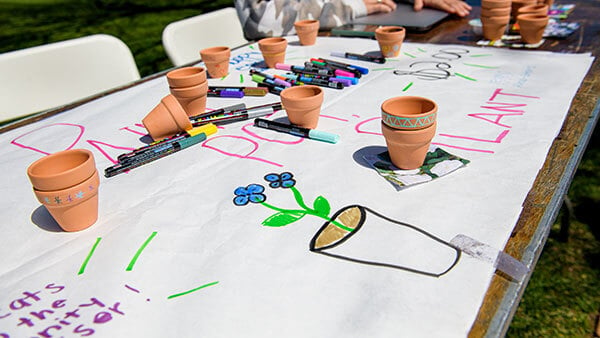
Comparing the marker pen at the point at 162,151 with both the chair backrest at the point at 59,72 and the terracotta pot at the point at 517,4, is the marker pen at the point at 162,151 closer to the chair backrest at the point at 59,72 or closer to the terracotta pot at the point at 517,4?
the chair backrest at the point at 59,72

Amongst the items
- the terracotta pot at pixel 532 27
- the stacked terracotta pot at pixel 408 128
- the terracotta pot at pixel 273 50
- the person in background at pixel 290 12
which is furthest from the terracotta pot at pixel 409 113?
the person in background at pixel 290 12

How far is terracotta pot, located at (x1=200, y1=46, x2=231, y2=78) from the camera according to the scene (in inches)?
41.3

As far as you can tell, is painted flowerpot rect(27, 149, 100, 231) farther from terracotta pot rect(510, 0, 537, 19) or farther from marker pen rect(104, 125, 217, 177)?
terracotta pot rect(510, 0, 537, 19)

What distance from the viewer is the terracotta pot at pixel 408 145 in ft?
1.89

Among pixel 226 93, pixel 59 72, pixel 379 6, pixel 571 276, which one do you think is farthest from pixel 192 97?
pixel 571 276

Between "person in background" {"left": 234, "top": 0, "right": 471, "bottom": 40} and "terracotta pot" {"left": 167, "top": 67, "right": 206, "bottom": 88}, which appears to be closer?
"terracotta pot" {"left": 167, "top": 67, "right": 206, "bottom": 88}

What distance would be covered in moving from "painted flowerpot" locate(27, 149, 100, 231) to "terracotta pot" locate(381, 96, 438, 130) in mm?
398

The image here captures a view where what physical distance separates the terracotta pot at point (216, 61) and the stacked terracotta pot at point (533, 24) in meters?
0.77

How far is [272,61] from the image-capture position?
111 cm

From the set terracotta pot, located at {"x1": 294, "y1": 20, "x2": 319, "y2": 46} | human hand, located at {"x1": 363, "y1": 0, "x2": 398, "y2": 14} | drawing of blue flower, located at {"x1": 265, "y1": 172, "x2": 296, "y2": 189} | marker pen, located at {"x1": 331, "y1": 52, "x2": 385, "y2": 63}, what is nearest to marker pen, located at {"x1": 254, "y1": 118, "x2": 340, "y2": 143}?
drawing of blue flower, located at {"x1": 265, "y1": 172, "x2": 296, "y2": 189}

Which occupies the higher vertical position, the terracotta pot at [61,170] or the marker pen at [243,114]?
the terracotta pot at [61,170]

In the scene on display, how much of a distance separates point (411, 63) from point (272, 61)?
359mm

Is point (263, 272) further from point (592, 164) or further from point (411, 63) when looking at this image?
point (592, 164)

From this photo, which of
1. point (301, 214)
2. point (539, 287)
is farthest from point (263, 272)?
point (539, 287)
